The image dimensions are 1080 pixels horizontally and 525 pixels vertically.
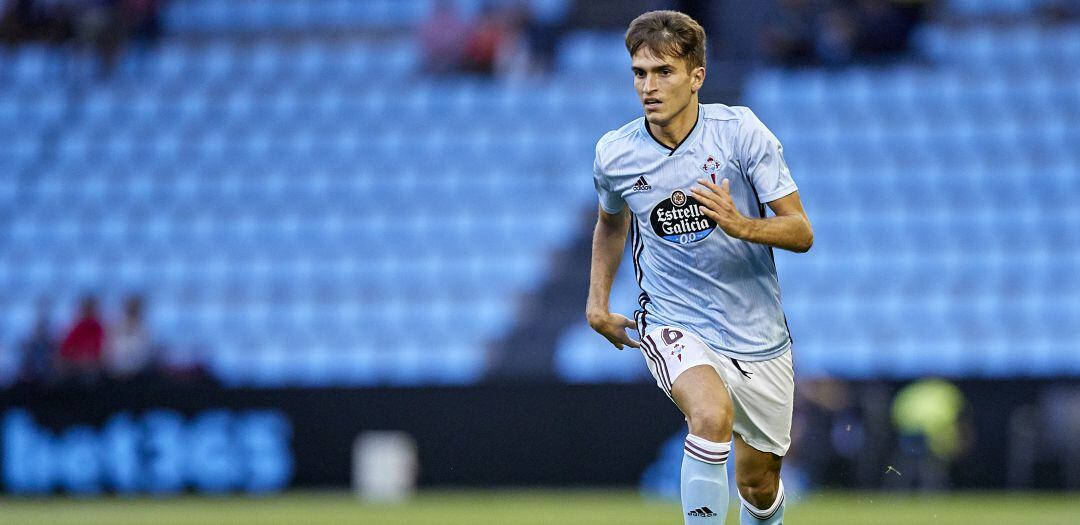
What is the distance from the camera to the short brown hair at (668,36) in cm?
627

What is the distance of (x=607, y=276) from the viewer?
6875mm

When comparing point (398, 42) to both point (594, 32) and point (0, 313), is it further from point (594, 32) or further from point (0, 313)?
point (0, 313)

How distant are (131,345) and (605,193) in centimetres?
1059

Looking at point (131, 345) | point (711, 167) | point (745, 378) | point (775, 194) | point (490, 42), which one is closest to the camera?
point (775, 194)

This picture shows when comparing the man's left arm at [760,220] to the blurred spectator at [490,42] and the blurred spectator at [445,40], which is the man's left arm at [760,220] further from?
the blurred spectator at [445,40]

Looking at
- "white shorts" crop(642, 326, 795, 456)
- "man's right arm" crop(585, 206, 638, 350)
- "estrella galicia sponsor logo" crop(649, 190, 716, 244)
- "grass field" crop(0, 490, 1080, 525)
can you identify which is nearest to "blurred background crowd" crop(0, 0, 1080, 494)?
"grass field" crop(0, 490, 1080, 525)

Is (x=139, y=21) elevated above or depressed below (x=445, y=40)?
above

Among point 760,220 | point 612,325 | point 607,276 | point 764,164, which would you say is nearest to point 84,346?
point 607,276

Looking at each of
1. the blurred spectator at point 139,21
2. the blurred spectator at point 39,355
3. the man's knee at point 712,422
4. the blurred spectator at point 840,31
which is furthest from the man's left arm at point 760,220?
the blurred spectator at point 139,21

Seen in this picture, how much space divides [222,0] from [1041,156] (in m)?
10.4

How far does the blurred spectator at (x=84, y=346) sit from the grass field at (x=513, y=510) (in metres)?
1.28

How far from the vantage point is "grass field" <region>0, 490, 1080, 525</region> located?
11992 mm

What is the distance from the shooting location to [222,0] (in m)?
21.9

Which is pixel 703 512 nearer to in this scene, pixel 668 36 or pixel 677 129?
pixel 677 129
